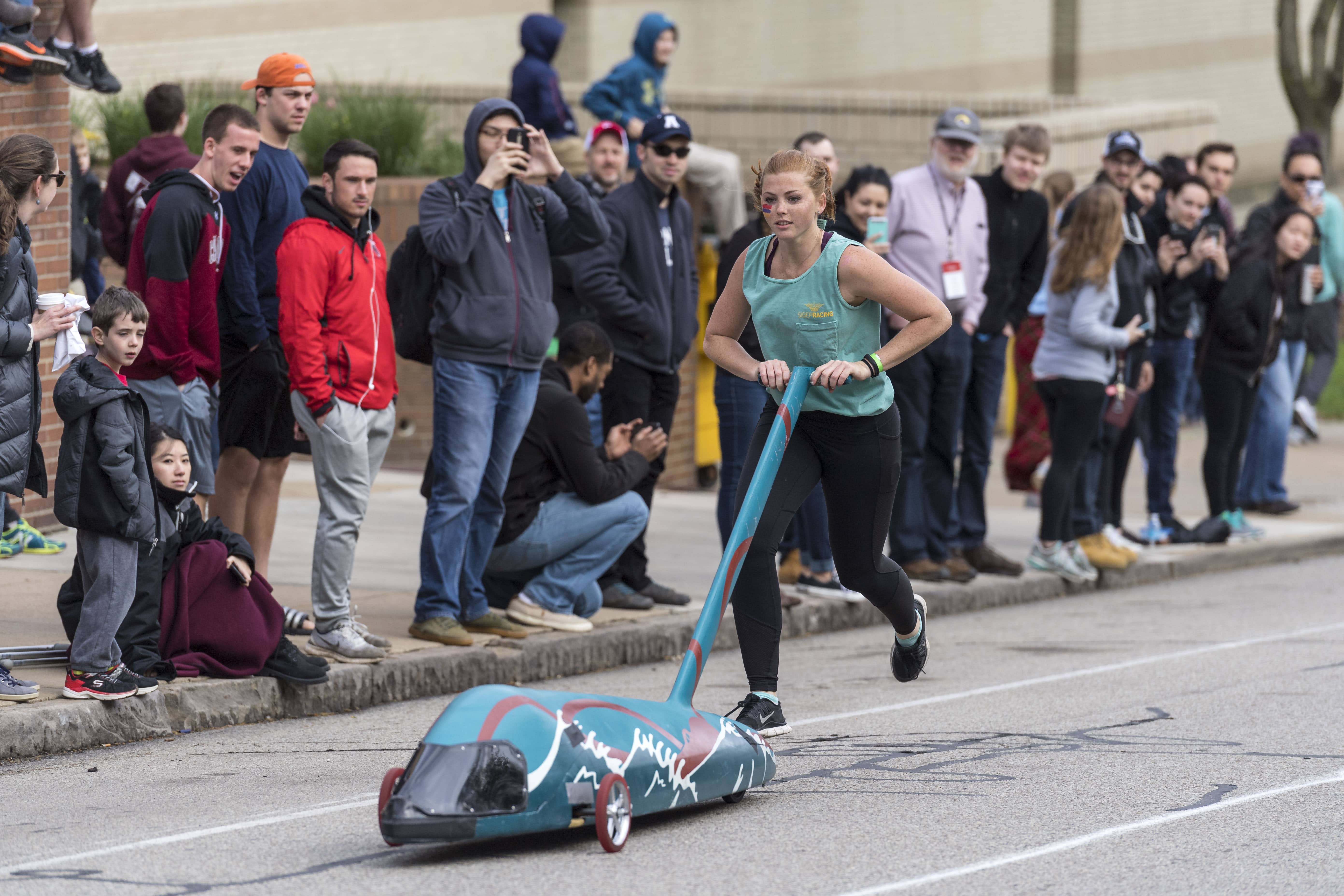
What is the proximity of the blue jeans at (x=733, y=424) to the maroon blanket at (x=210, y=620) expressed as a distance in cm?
276

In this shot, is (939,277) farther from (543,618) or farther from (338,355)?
(338,355)

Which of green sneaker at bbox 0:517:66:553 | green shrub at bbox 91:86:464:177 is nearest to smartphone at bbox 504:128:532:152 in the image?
green sneaker at bbox 0:517:66:553

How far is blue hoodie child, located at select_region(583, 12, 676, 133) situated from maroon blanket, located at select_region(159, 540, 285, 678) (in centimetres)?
645

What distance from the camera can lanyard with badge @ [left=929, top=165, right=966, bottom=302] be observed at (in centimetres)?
987

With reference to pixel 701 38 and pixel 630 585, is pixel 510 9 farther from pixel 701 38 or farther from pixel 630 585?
pixel 630 585

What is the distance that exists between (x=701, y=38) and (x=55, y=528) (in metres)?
A: 15.6

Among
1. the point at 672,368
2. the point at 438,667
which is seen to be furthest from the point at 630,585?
the point at 438,667

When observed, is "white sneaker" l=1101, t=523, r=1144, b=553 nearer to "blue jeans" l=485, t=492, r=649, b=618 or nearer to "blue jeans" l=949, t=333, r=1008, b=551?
"blue jeans" l=949, t=333, r=1008, b=551

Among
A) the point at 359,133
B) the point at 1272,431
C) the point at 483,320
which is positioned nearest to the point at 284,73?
the point at 483,320

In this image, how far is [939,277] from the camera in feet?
32.4

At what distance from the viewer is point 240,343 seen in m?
8.13

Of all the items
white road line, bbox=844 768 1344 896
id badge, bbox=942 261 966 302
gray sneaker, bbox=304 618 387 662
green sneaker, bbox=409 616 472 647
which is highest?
id badge, bbox=942 261 966 302

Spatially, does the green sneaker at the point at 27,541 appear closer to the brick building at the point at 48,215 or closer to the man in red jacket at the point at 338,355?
the brick building at the point at 48,215

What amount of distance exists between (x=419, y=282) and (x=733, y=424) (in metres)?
1.93
